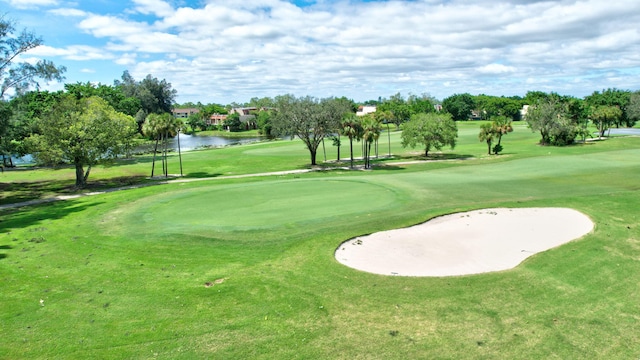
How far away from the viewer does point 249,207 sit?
86.9 feet

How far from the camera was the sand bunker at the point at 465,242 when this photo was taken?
16.5 meters

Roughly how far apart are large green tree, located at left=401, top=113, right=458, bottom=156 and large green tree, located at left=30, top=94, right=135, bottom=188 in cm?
4081

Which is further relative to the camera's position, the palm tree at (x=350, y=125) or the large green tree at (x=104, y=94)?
the large green tree at (x=104, y=94)

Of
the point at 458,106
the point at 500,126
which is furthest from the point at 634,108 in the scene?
the point at 458,106

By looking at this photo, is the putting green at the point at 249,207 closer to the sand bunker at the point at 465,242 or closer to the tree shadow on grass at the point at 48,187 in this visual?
the sand bunker at the point at 465,242

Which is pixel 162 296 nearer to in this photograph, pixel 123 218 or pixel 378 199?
pixel 123 218

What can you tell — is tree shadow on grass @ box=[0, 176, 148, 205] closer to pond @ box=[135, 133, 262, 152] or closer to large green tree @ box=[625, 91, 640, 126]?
pond @ box=[135, 133, 262, 152]

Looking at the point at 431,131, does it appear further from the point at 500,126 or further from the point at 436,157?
the point at 500,126

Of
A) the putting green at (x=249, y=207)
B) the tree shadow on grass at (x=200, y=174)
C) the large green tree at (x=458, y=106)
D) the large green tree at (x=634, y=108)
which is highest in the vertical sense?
the large green tree at (x=458, y=106)

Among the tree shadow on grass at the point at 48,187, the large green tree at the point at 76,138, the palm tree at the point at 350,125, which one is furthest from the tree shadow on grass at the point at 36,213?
the palm tree at the point at 350,125

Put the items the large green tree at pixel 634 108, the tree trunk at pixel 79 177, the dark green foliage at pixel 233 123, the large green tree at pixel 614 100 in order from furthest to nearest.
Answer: the dark green foliage at pixel 233 123 < the large green tree at pixel 614 100 < the large green tree at pixel 634 108 < the tree trunk at pixel 79 177

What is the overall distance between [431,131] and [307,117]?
21.1 metres

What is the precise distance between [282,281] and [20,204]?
1223 inches

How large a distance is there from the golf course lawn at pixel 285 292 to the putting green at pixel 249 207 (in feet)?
0.73
